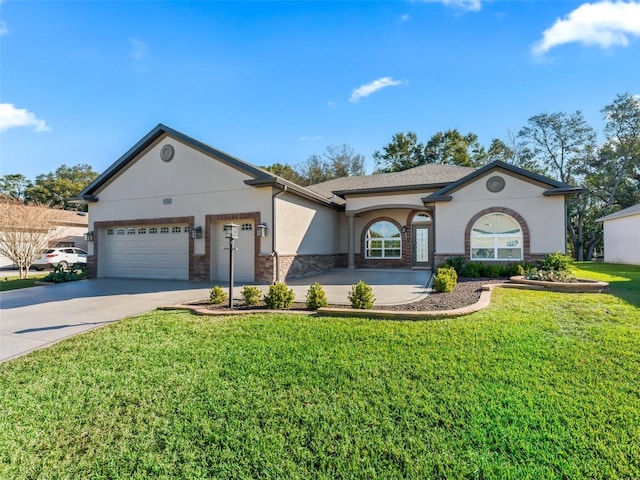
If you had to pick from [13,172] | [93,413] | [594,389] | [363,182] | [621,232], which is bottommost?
[93,413]

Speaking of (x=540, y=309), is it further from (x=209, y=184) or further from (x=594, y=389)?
(x=209, y=184)

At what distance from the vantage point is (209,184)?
12617 millimetres

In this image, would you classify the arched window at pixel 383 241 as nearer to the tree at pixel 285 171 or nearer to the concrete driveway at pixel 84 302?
the concrete driveway at pixel 84 302

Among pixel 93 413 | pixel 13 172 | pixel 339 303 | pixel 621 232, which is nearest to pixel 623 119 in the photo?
pixel 621 232

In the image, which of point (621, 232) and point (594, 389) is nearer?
point (594, 389)

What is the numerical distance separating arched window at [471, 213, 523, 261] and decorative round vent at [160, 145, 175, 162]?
42.7 feet

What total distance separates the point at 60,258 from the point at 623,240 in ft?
124

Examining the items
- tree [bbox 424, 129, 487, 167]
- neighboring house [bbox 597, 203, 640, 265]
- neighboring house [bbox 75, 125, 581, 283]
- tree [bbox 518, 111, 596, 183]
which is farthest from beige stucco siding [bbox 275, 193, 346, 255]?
tree [bbox 518, 111, 596, 183]

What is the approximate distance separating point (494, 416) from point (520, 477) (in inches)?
27.0

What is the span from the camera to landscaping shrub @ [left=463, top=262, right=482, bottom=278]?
12.1 m

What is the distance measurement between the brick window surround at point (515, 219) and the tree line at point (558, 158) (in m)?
21.9

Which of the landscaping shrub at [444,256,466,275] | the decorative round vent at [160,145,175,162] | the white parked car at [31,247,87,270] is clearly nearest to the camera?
the landscaping shrub at [444,256,466,275]

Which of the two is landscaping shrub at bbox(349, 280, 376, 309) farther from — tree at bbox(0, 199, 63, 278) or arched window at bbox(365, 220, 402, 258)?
tree at bbox(0, 199, 63, 278)

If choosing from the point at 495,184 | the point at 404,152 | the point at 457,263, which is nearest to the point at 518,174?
the point at 495,184
